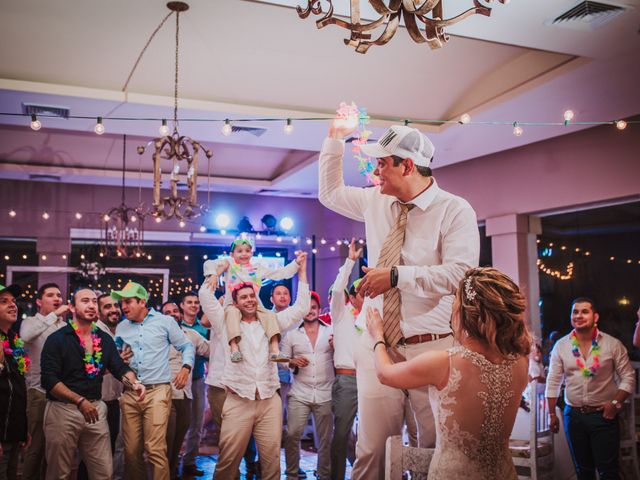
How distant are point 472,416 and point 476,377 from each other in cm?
13

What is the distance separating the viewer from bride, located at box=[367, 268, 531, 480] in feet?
7.07

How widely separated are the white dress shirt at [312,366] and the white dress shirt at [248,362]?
72 cm

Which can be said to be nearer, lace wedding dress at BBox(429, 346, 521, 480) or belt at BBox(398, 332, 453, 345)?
lace wedding dress at BBox(429, 346, 521, 480)

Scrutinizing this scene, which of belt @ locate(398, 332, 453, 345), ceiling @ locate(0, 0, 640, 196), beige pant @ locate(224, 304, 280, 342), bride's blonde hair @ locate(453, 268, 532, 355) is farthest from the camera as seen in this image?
beige pant @ locate(224, 304, 280, 342)

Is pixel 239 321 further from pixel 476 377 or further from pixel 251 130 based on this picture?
pixel 476 377

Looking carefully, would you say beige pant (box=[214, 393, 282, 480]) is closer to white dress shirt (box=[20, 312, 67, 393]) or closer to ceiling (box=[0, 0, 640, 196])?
white dress shirt (box=[20, 312, 67, 393])

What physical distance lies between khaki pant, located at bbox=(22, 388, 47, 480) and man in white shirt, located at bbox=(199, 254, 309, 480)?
1.49 m

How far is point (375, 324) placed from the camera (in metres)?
2.36

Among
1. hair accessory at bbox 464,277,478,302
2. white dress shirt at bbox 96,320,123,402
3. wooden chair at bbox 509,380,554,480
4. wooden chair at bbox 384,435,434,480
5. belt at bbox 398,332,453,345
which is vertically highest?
hair accessory at bbox 464,277,478,302

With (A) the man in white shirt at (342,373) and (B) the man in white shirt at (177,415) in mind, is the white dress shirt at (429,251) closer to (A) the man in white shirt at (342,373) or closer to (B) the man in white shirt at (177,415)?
(A) the man in white shirt at (342,373)

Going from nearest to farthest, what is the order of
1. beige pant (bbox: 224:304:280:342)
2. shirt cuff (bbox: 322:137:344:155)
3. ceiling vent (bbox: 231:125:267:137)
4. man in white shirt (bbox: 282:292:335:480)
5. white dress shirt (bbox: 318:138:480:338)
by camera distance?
1. white dress shirt (bbox: 318:138:480:338)
2. shirt cuff (bbox: 322:137:344:155)
3. beige pant (bbox: 224:304:280:342)
4. man in white shirt (bbox: 282:292:335:480)
5. ceiling vent (bbox: 231:125:267:137)

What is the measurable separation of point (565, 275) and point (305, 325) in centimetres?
352

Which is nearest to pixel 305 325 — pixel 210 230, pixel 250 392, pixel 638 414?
pixel 250 392

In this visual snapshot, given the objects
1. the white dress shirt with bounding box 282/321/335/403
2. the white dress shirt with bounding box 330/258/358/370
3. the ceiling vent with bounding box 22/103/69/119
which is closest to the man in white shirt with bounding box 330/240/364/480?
the white dress shirt with bounding box 330/258/358/370
